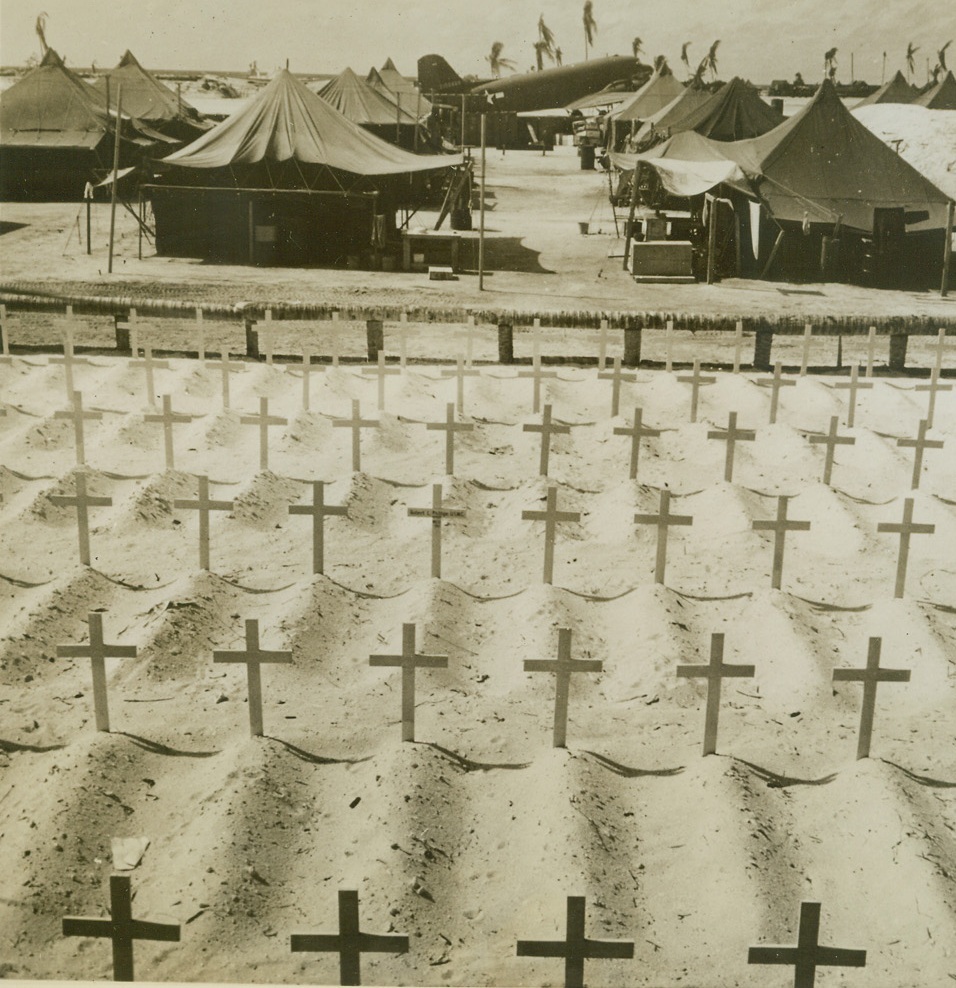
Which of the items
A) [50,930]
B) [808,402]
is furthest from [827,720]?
[808,402]

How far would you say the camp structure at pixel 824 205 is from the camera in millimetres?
17906

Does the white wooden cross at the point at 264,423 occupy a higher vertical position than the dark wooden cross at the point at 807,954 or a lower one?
higher

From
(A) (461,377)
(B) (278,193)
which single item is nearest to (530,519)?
(A) (461,377)

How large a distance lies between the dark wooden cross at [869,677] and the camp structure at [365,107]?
25.0 m

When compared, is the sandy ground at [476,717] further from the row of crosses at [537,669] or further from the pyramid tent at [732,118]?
the pyramid tent at [732,118]

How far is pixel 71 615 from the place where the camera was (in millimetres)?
5168

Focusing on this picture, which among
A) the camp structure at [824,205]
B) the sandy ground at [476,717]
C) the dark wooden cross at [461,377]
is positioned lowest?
the sandy ground at [476,717]

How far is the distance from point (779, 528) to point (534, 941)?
3046 mm

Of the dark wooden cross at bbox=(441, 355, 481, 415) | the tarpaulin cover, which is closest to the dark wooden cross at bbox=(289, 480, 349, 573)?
the dark wooden cross at bbox=(441, 355, 481, 415)

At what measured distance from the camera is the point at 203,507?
5.35m

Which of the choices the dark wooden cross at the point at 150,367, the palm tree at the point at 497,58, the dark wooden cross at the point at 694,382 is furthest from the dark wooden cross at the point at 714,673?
the dark wooden cross at the point at 150,367

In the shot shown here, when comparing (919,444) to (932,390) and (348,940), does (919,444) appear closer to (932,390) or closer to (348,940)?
(932,390)

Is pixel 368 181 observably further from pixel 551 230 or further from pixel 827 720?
pixel 827 720

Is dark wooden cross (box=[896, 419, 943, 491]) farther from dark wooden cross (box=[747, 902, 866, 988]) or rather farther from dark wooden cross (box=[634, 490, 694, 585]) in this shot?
dark wooden cross (box=[747, 902, 866, 988])
